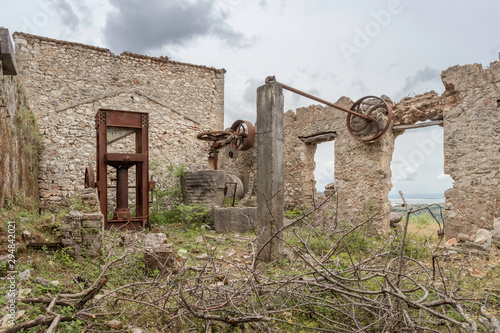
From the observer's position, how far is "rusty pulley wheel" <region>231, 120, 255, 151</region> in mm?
9214

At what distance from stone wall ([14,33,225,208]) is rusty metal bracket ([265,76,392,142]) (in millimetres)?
5774

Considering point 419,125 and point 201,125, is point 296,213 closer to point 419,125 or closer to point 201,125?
point 419,125

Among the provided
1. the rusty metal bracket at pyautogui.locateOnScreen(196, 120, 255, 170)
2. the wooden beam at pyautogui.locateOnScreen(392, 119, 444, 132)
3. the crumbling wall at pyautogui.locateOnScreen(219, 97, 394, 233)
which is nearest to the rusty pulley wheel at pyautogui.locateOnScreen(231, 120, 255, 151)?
the rusty metal bracket at pyautogui.locateOnScreen(196, 120, 255, 170)

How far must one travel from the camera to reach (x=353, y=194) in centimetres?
758

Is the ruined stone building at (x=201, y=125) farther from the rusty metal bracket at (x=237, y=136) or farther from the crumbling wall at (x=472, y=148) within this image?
the rusty metal bracket at (x=237, y=136)

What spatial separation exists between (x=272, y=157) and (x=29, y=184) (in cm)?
612

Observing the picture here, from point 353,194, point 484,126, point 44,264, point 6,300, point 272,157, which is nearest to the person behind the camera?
point 6,300

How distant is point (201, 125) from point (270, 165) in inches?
285

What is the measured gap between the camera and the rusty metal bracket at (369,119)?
6746 millimetres

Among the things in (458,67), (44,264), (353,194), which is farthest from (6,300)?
(458,67)

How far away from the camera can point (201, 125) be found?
1159cm

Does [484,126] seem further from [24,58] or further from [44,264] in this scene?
[24,58]

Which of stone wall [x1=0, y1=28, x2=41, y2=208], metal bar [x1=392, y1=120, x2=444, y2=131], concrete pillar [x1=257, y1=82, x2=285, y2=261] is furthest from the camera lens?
metal bar [x1=392, y1=120, x2=444, y2=131]

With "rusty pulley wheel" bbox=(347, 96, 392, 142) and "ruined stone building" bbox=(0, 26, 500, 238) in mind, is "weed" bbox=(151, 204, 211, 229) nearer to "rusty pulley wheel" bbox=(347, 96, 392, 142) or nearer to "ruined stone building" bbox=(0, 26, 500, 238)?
"ruined stone building" bbox=(0, 26, 500, 238)
